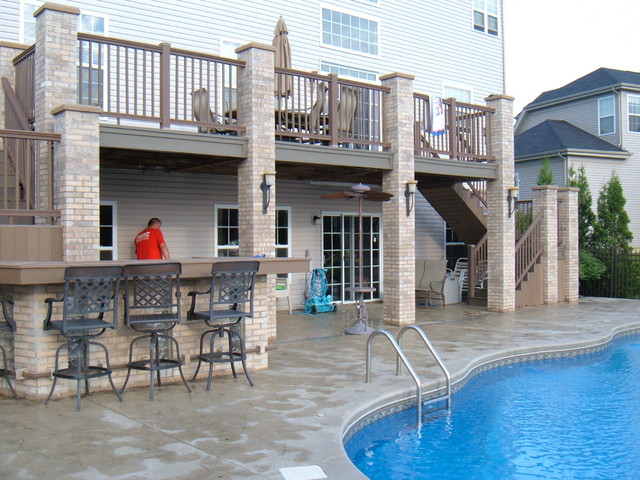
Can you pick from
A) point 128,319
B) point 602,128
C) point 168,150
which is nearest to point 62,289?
point 128,319

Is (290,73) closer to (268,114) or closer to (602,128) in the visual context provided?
(268,114)

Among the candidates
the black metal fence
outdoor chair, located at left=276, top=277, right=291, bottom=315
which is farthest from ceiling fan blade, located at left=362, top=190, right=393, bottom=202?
the black metal fence

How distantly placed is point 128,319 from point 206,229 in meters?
6.51

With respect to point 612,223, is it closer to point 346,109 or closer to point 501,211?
point 501,211

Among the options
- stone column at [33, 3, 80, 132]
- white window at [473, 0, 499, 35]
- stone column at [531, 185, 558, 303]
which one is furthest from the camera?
white window at [473, 0, 499, 35]

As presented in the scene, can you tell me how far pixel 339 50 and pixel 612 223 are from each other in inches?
422

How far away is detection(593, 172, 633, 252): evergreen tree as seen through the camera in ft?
63.7

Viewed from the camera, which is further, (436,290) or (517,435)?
(436,290)

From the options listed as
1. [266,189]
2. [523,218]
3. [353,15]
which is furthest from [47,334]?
[523,218]

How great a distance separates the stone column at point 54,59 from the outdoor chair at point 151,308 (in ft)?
9.17

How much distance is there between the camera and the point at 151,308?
23.2 feet

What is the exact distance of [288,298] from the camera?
1353cm

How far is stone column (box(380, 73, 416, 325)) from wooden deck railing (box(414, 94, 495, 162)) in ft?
1.93

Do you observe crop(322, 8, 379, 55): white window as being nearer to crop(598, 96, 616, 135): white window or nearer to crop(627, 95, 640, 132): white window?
crop(598, 96, 616, 135): white window
